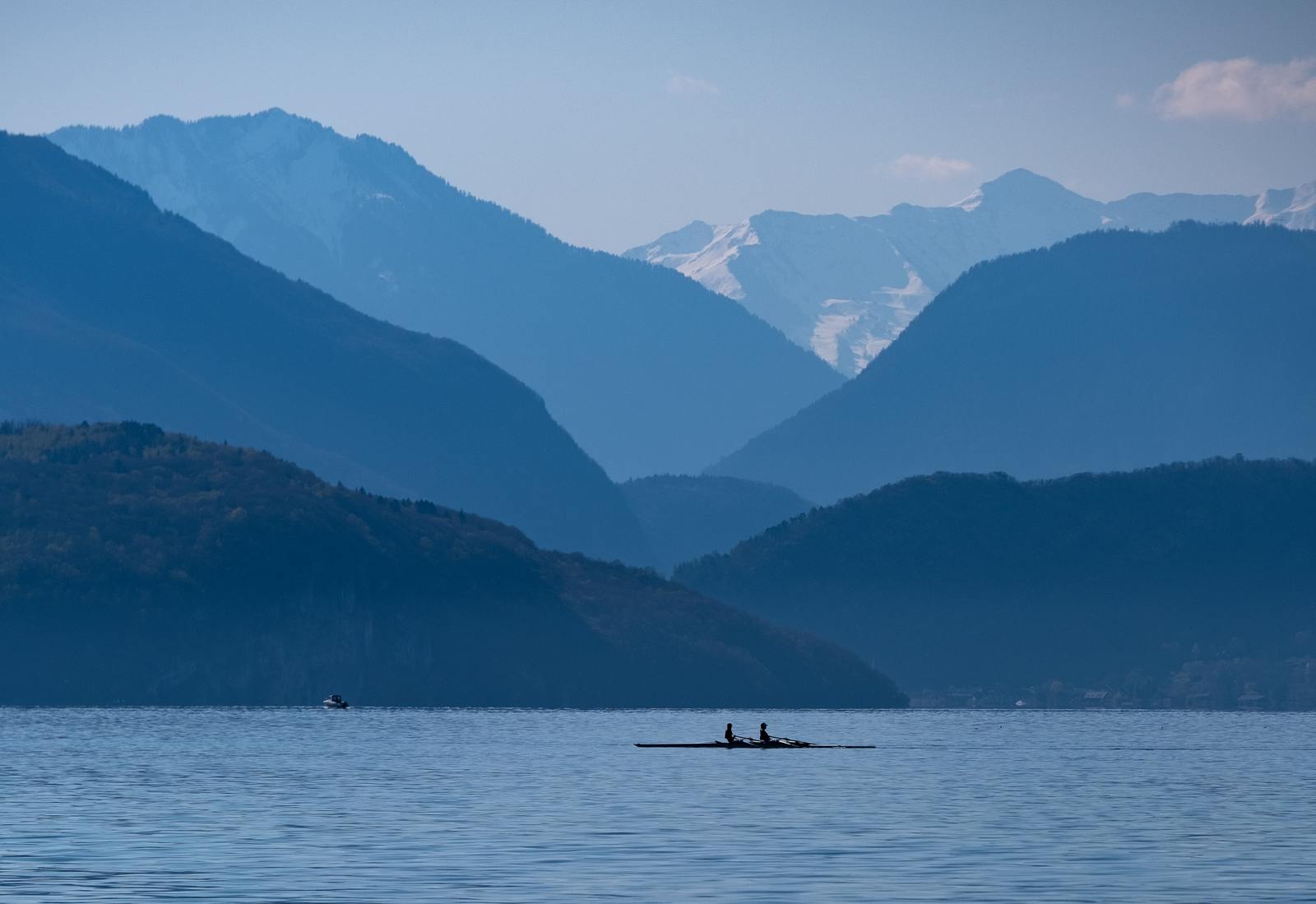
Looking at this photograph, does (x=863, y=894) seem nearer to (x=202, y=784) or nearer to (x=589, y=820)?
(x=589, y=820)

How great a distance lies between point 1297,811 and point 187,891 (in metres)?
65.9

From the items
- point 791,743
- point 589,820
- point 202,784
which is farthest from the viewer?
point 791,743

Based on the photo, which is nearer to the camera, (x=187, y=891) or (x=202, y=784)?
(x=187, y=891)

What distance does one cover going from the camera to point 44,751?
622ft

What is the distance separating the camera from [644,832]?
112562 mm

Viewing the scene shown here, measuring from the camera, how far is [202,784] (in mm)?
144875

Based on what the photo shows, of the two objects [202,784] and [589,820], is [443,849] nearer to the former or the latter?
[589,820]

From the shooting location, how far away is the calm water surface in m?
90.0

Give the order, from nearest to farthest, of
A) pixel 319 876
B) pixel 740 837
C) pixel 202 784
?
pixel 319 876
pixel 740 837
pixel 202 784

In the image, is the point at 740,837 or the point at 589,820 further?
the point at 589,820

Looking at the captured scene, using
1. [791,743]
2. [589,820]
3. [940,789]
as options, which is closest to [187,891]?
[589,820]

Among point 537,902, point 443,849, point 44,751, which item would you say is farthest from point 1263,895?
point 44,751

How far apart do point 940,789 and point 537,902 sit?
6583 cm

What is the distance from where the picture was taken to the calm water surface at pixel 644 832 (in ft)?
295
